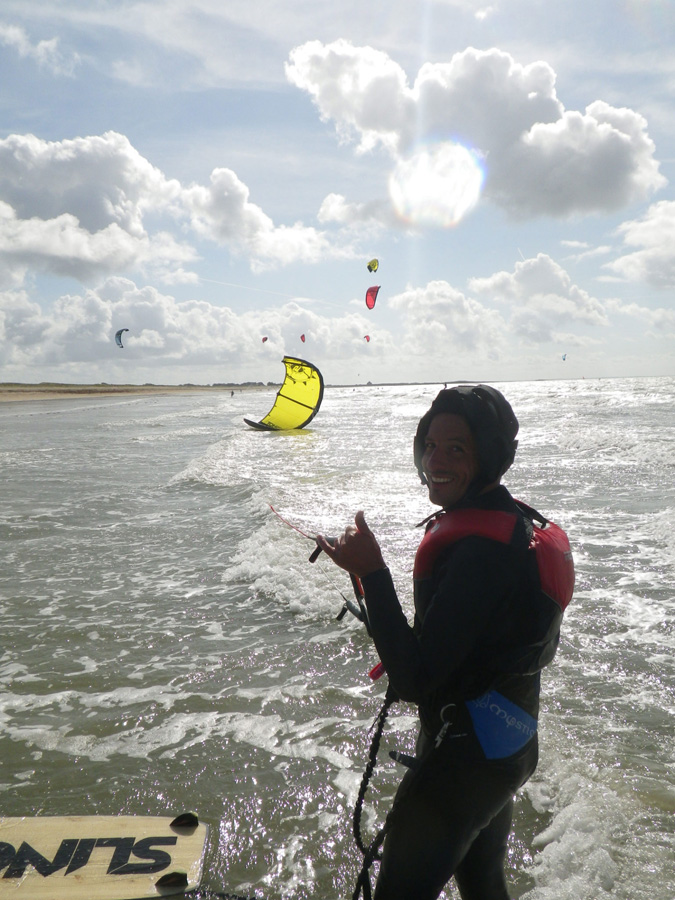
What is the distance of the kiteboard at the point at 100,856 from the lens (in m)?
2.79

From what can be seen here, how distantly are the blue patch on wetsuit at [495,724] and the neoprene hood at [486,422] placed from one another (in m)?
0.65

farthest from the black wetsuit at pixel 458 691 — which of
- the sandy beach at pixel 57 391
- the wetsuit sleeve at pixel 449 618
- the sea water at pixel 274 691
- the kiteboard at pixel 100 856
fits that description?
the sandy beach at pixel 57 391

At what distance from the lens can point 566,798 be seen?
323 centimetres

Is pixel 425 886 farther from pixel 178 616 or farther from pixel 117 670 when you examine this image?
pixel 178 616

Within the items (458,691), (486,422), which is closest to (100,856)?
(458,691)

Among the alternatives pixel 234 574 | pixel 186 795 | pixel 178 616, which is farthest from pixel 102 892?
pixel 234 574

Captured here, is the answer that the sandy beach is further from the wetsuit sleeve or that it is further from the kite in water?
the wetsuit sleeve

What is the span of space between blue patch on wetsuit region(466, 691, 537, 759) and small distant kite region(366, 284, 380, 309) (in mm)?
24450

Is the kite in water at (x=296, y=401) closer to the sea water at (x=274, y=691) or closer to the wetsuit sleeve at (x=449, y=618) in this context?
the sea water at (x=274, y=691)

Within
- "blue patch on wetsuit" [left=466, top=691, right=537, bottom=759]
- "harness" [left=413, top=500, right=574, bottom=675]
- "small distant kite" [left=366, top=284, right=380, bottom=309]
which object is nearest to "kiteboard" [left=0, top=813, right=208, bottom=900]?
"blue patch on wetsuit" [left=466, top=691, right=537, bottom=759]

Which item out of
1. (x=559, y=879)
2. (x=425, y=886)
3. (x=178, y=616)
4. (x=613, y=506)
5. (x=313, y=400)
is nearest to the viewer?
(x=425, y=886)

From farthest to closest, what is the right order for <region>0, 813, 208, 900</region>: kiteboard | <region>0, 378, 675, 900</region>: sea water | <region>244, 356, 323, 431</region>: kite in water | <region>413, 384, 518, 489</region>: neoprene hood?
<region>244, 356, 323, 431</region>: kite in water → <region>0, 378, 675, 900</region>: sea water → <region>0, 813, 208, 900</region>: kiteboard → <region>413, 384, 518, 489</region>: neoprene hood

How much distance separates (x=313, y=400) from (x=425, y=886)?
26720mm

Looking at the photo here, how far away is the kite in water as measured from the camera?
28031mm
